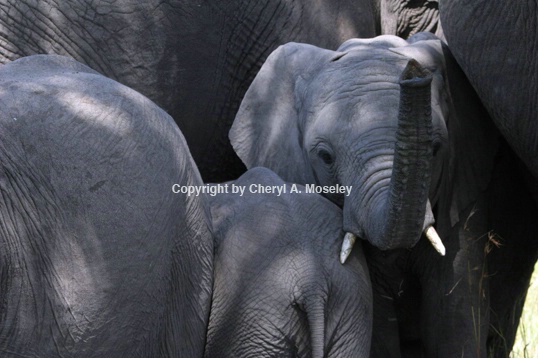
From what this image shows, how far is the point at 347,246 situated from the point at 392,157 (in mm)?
306

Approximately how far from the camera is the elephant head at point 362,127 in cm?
389

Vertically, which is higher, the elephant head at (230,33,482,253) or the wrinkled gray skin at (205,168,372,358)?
the elephant head at (230,33,482,253)

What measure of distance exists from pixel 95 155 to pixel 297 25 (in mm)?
1701

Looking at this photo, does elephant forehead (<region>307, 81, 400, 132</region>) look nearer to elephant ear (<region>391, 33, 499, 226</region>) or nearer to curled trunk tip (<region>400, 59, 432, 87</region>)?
elephant ear (<region>391, 33, 499, 226</region>)

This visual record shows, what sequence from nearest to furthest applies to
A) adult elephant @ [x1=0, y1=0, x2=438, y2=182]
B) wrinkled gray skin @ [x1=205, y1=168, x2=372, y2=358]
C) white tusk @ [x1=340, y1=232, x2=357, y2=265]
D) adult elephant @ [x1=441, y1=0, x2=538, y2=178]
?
wrinkled gray skin @ [x1=205, y1=168, x2=372, y2=358], white tusk @ [x1=340, y1=232, x2=357, y2=265], adult elephant @ [x1=441, y1=0, x2=538, y2=178], adult elephant @ [x1=0, y1=0, x2=438, y2=182]

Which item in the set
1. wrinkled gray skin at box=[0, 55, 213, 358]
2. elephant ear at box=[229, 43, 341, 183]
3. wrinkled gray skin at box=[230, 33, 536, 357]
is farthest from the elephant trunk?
elephant ear at box=[229, 43, 341, 183]

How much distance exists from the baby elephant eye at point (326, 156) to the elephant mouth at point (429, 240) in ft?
1.08

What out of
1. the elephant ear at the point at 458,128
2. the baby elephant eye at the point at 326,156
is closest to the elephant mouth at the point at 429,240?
the baby elephant eye at the point at 326,156

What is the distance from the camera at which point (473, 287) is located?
477cm

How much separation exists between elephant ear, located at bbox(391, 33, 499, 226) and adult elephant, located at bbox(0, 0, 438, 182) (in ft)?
1.74

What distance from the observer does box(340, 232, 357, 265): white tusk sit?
419 cm

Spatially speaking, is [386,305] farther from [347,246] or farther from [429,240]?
[347,246]

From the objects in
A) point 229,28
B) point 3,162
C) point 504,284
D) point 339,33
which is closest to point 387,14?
point 339,33

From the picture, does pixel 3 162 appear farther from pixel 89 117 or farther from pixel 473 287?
pixel 473 287
